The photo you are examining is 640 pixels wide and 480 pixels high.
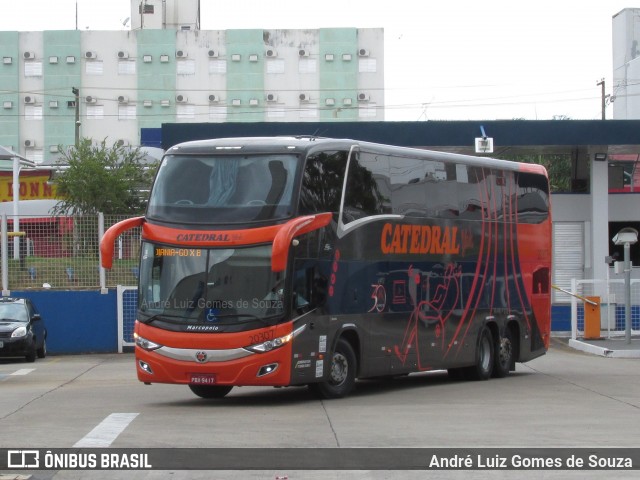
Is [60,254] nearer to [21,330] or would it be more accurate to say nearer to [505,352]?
[21,330]

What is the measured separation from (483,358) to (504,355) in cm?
97

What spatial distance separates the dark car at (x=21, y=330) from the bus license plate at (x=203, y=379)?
12.0 meters

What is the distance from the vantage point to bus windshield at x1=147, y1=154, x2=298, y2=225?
16.4 meters

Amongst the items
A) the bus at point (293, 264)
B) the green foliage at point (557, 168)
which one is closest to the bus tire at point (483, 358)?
the bus at point (293, 264)

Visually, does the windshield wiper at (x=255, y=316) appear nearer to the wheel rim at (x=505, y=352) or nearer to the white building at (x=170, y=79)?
the wheel rim at (x=505, y=352)

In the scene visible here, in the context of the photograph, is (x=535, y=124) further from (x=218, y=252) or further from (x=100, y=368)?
(x=218, y=252)

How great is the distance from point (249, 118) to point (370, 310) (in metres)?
76.2

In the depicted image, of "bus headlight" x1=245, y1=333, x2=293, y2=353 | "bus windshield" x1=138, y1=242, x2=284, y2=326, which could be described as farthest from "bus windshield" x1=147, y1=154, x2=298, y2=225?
"bus headlight" x1=245, y1=333, x2=293, y2=353

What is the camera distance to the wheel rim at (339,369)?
17480mm

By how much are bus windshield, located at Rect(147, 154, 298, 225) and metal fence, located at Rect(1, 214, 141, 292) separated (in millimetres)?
11886

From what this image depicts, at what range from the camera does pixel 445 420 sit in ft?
47.8

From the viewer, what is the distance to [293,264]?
1638 centimetres

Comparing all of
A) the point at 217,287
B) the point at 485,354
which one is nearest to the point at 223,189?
the point at 217,287

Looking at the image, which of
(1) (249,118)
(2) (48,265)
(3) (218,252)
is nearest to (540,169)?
(3) (218,252)
